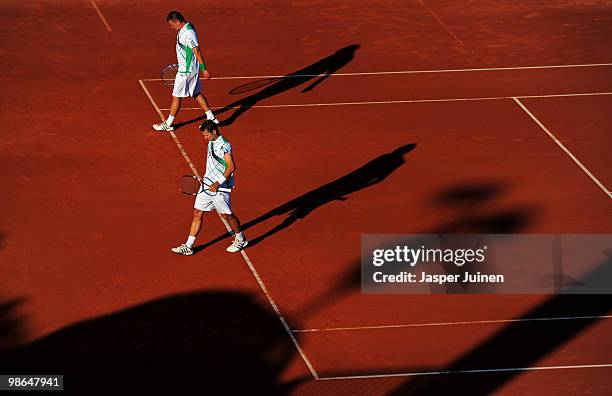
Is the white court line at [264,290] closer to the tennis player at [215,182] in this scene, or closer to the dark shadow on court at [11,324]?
the tennis player at [215,182]

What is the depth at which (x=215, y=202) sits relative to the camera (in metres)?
15.2

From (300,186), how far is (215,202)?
2.68m

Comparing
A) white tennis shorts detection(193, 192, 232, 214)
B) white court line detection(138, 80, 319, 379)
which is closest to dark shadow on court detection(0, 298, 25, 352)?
white tennis shorts detection(193, 192, 232, 214)

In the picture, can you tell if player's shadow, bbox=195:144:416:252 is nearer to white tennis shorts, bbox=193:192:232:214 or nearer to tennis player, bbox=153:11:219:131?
white tennis shorts, bbox=193:192:232:214

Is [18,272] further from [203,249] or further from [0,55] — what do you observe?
[0,55]

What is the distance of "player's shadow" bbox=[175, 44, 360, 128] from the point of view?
20.2m

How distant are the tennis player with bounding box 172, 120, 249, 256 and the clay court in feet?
1.33

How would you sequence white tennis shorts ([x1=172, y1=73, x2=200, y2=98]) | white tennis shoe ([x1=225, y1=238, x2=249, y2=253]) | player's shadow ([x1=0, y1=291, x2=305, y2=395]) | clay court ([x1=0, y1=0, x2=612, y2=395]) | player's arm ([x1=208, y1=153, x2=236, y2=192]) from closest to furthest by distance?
player's shadow ([x1=0, y1=291, x2=305, y2=395]), clay court ([x1=0, y1=0, x2=612, y2=395]), player's arm ([x1=208, y1=153, x2=236, y2=192]), white tennis shoe ([x1=225, y1=238, x2=249, y2=253]), white tennis shorts ([x1=172, y1=73, x2=200, y2=98])

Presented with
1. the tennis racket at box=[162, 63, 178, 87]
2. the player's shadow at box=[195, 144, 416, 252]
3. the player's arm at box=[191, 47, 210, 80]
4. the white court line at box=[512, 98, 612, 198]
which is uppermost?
the player's arm at box=[191, 47, 210, 80]

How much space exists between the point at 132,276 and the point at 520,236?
5.47m

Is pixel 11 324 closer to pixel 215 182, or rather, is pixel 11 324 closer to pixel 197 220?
pixel 197 220

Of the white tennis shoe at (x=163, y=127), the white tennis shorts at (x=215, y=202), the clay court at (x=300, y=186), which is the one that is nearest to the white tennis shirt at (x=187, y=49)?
the white tennis shoe at (x=163, y=127)

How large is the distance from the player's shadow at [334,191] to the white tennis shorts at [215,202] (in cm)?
83

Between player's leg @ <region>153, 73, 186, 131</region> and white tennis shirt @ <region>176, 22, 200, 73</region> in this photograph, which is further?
player's leg @ <region>153, 73, 186, 131</region>
